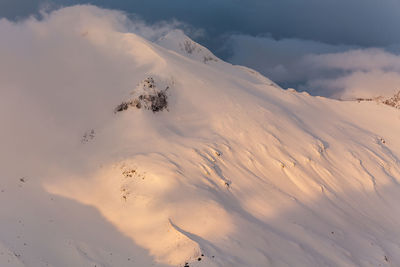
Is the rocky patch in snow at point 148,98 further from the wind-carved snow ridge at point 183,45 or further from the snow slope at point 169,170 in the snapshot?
the wind-carved snow ridge at point 183,45

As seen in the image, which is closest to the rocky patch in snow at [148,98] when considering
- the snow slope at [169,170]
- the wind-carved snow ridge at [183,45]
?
the snow slope at [169,170]

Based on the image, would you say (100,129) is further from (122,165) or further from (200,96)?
(200,96)

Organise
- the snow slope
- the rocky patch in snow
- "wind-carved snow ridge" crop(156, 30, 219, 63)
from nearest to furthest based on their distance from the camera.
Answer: the snow slope
the rocky patch in snow
"wind-carved snow ridge" crop(156, 30, 219, 63)

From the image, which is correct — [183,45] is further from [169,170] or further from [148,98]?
[169,170]

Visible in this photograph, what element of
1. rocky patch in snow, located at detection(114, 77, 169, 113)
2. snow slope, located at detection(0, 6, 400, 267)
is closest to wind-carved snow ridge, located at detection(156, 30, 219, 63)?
snow slope, located at detection(0, 6, 400, 267)

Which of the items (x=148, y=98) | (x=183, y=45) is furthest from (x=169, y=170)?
(x=183, y=45)

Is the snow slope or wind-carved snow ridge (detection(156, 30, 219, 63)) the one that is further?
wind-carved snow ridge (detection(156, 30, 219, 63))

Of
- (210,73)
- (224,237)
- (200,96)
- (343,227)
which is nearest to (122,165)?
(224,237)

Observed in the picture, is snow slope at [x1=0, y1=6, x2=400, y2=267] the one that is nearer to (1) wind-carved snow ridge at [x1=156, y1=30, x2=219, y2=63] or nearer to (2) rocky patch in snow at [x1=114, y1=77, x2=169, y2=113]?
(2) rocky patch in snow at [x1=114, y1=77, x2=169, y2=113]
